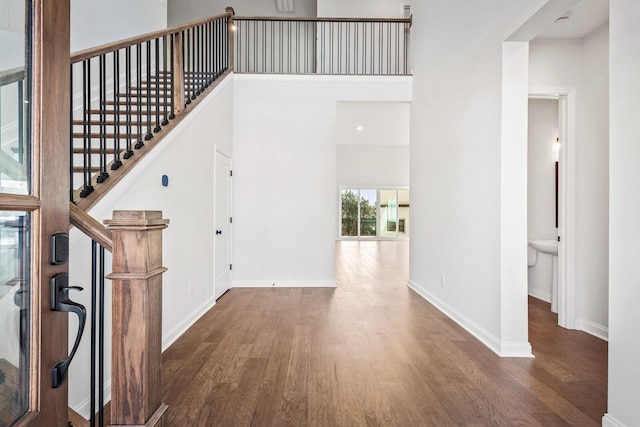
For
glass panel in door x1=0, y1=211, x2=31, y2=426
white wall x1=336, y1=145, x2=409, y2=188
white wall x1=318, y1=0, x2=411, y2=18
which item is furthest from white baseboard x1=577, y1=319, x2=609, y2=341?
white wall x1=336, y1=145, x2=409, y2=188

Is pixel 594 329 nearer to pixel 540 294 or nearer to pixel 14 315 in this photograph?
pixel 540 294

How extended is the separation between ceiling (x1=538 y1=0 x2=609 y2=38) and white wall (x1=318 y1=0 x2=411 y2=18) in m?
4.46

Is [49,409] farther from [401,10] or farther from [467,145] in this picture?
[401,10]

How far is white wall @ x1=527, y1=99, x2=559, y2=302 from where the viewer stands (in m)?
4.59

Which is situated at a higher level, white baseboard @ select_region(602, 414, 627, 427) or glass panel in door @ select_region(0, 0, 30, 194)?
glass panel in door @ select_region(0, 0, 30, 194)

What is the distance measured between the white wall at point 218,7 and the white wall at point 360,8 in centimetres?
71

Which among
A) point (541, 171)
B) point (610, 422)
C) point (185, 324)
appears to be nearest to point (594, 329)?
point (610, 422)

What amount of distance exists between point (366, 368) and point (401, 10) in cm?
725

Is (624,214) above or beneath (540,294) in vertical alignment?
above

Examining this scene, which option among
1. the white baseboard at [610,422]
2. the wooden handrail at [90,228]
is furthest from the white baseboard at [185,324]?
the white baseboard at [610,422]

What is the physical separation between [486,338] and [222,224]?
11.1 feet

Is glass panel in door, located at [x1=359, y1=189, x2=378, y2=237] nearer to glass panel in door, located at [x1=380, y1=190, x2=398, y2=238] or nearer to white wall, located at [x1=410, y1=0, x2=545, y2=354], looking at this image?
glass panel in door, located at [x1=380, y1=190, x2=398, y2=238]

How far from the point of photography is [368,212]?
13.3 meters

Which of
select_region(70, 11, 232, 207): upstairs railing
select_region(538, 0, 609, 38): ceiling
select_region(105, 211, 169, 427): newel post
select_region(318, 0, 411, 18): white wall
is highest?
select_region(318, 0, 411, 18): white wall
